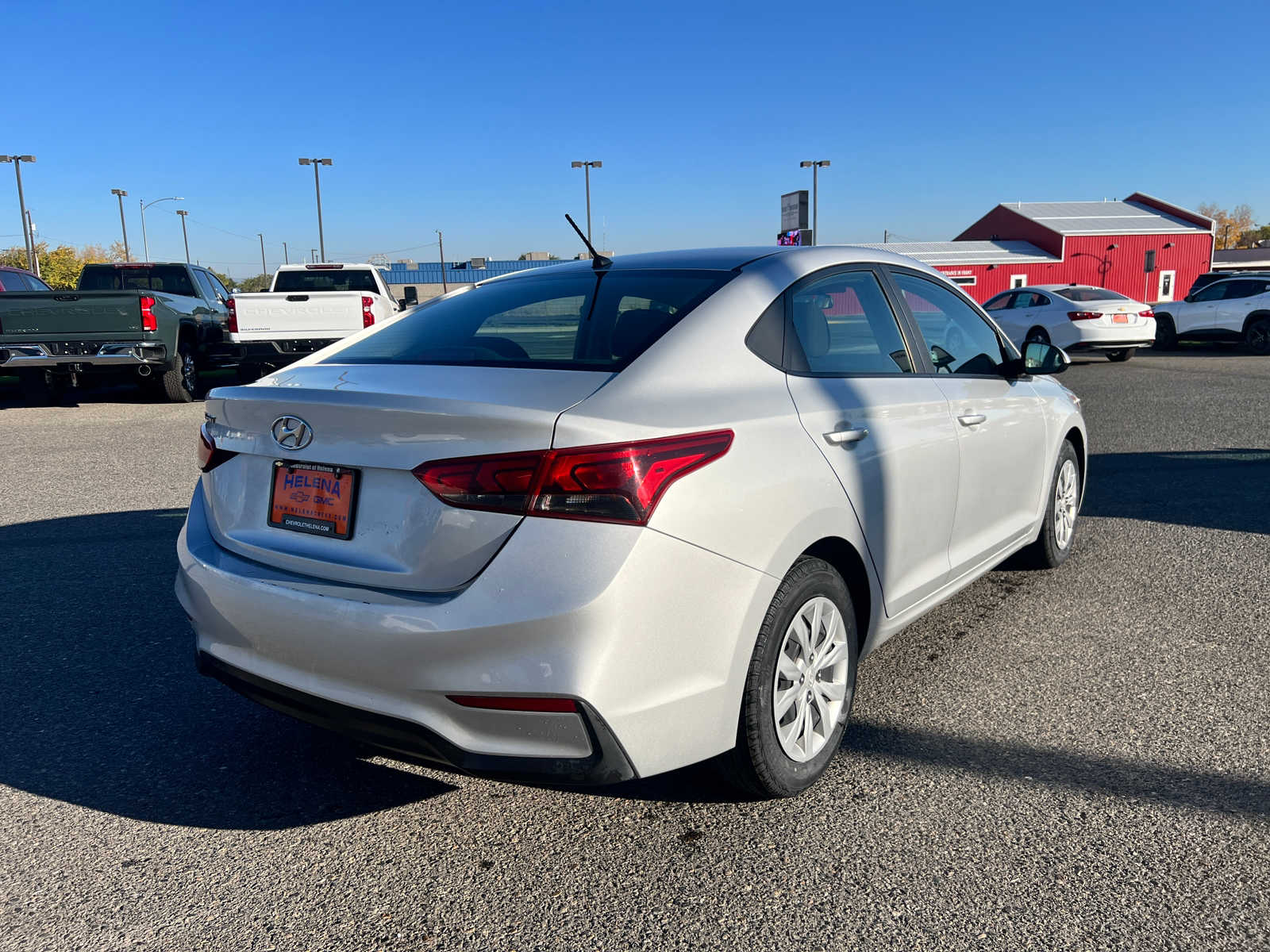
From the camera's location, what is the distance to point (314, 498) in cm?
261

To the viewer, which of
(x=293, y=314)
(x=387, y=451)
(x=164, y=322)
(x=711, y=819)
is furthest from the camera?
(x=293, y=314)

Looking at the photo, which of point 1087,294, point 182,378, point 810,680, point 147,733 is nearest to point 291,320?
point 182,378

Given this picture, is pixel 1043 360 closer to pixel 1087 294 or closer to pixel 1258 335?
pixel 1087 294

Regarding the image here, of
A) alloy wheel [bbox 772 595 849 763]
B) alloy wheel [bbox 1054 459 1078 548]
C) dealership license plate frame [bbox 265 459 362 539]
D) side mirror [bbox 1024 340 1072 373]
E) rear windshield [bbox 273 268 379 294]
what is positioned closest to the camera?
dealership license plate frame [bbox 265 459 362 539]

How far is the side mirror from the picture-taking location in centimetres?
445

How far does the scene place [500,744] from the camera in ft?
7.82

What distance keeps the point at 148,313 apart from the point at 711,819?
1165 cm

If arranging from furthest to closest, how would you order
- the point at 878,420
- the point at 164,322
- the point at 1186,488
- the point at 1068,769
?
the point at 164,322 → the point at 1186,488 → the point at 878,420 → the point at 1068,769

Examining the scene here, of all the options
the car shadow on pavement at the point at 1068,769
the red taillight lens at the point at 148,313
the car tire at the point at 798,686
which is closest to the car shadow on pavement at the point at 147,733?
the car tire at the point at 798,686

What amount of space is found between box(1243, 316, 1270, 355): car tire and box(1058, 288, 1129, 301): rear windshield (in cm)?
335

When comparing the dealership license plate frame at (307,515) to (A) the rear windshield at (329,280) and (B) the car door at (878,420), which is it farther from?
(A) the rear windshield at (329,280)

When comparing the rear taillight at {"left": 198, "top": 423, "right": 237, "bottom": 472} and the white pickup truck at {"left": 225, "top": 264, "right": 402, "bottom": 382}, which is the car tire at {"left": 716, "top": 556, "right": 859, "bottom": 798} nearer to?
the rear taillight at {"left": 198, "top": 423, "right": 237, "bottom": 472}

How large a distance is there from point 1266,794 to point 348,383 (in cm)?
291

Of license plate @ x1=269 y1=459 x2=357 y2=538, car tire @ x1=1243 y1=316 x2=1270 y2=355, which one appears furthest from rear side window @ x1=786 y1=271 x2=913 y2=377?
car tire @ x1=1243 y1=316 x2=1270 y2=355
